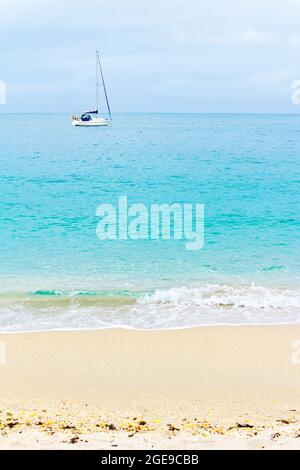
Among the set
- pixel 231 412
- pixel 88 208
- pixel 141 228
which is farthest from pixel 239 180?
pixel 231 412

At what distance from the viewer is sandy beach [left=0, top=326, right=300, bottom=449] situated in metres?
5.57

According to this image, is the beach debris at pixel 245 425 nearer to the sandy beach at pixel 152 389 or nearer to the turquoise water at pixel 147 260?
the sandy beach at pixel 152 389

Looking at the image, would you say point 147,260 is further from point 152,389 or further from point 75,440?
point 75,440

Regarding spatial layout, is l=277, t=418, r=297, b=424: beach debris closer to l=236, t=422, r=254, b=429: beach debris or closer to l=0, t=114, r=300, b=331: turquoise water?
l=236, t=422, r=254, b=429: beach debris

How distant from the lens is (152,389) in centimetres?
711

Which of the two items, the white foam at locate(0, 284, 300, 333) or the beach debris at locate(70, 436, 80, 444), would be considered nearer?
the beach debris at locate(70, 436, 80, 444)

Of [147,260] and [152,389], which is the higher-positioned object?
[147,260]

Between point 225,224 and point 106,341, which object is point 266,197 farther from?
point 106,341

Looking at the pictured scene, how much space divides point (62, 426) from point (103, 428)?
46cm

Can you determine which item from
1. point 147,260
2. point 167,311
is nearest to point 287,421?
point 167,311

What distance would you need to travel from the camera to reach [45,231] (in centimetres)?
1952

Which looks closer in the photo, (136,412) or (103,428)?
(103,428)

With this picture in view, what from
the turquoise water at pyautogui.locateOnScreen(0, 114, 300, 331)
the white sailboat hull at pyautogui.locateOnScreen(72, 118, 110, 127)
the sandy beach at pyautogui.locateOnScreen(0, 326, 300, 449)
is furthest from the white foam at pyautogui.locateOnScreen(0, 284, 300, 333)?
the white sailboat hull at pyautogui.locateOnScreen(72, 118, 110, 127)
